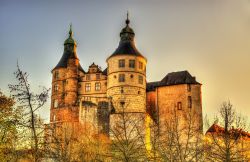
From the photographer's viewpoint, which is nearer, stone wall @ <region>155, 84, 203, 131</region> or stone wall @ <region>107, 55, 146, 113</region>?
stone wall @ <region>107, 55, 146, 113</region>

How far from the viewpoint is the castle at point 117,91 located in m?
59.6

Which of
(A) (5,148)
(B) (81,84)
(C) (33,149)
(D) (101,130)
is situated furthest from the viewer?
(B) (81,84)

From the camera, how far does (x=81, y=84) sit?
66.6m

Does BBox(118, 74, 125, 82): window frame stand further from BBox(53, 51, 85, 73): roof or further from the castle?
BBox(53, 51, 85, 73): roof

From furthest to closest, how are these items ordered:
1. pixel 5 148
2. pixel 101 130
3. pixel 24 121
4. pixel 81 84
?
pixel 81 84 → pixel 101 130 → pixel 5 148 → pixel 24 121

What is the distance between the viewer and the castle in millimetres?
59594

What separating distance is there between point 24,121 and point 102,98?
4251cm

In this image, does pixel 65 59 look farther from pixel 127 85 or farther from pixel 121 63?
pixel 127 85

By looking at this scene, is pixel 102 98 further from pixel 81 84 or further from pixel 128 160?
pixel 128 160

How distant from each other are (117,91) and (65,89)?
9832mm

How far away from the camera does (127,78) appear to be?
2397 inches

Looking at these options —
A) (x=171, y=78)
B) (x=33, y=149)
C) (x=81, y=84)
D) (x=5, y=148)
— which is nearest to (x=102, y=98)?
(x=81, y=84)

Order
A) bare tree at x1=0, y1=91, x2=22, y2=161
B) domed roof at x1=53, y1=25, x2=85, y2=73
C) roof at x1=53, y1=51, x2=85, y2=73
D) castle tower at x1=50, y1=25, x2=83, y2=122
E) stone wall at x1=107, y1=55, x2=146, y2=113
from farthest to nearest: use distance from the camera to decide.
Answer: domed roof at x1=53, y1=25, x2=85, y2=73, roof at x1=53, y1=51, x2=85, y2=73, castle tower at x1=50, y1=25, x2=83, y2=122, stone wall at x1=107, y1=55, x2=146, y2=113, bare tree at x1=0, y1=91, x2=22, y2=161

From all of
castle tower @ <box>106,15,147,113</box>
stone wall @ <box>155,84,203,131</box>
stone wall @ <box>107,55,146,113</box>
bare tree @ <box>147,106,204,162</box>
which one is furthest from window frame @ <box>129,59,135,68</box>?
bare tree @ <box>147,106,204,162</box>
